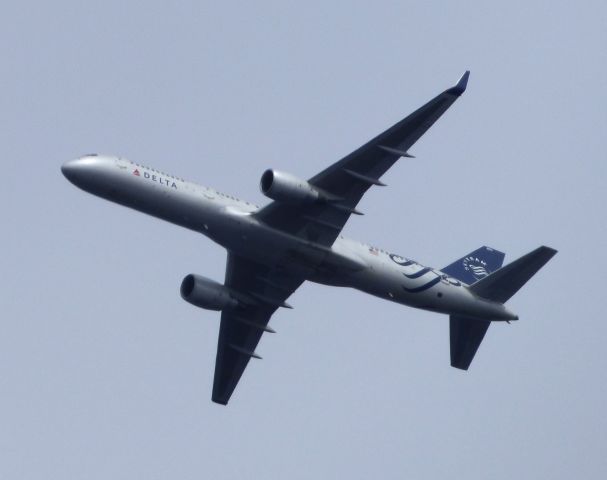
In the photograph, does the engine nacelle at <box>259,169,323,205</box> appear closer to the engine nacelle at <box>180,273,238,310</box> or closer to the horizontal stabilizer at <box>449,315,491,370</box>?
the engine nacelle at <box>180,273,238,310</box>

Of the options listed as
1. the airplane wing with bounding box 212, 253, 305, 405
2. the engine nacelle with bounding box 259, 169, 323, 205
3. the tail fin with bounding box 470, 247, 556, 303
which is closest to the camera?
the engine nacelle with bounding box 259, 169, 323, 205

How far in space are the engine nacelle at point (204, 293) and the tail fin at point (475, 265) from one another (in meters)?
13.8

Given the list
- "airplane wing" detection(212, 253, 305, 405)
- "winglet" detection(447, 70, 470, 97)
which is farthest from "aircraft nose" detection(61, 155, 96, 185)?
"winglet" detection(447, 70, 470, 97)

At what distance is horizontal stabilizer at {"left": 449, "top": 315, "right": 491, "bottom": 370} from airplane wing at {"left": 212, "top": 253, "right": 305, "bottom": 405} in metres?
10.2

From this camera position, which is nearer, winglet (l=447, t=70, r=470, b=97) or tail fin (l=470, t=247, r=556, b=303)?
winglet (l=447, t=70, r=470, b=97)

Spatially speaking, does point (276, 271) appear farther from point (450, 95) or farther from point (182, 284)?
point (450, 95)

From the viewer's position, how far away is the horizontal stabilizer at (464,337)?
74188 millimetres

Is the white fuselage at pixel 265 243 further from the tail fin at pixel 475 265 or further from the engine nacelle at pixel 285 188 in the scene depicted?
the engine nacelle at pixel 285 188

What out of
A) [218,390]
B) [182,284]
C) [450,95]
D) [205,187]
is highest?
[450,95]

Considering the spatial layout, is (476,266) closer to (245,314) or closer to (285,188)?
(245,314)

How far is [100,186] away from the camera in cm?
6381

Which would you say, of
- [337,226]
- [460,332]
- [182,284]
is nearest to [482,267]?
[460,332]

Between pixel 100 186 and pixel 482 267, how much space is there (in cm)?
2542

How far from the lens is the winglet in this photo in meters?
62.2
